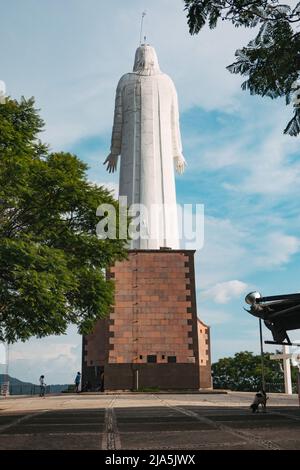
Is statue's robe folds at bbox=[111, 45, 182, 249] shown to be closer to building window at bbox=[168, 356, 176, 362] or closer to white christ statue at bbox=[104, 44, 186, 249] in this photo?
white christ statue at bbox=[104, 44, 186, 249]

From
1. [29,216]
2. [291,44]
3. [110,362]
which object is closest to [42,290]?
[29,216]

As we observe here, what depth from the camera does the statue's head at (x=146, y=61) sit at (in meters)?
46.3

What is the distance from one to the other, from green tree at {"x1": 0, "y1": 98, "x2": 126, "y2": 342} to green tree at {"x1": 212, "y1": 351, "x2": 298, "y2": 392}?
43.6 metres

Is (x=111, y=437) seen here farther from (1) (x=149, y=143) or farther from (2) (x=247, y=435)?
(1) (x=149, y=143)

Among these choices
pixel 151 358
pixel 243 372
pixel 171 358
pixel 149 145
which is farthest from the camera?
pixel 243 372

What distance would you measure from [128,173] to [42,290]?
27.7 meters

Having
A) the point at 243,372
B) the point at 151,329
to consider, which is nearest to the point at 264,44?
the point at 151,329

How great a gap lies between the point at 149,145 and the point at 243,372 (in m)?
32.2

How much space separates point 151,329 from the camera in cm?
3506

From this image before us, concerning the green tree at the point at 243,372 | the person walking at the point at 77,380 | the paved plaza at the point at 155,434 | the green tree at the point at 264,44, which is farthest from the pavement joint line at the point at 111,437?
the green tree at the point at 243,372

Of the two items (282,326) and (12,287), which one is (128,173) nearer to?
(12,287)

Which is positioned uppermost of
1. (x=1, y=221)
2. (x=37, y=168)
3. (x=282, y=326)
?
(x=37, y=168)

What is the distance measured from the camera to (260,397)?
14.8 metres

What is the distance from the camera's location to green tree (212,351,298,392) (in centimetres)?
5981
